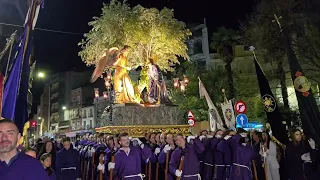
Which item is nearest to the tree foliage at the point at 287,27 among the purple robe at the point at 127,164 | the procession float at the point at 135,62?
the procession float at the point at 135,62

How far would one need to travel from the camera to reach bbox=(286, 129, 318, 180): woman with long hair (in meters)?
7.87

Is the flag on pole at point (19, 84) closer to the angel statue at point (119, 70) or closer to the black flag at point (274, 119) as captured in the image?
the black flag at point (274, 119)

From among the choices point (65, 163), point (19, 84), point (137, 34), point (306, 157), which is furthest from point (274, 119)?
point (137, 34)

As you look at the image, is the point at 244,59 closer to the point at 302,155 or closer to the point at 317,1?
the point at 317,1

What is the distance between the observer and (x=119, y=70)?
15758 mm

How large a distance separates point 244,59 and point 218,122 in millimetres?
34150

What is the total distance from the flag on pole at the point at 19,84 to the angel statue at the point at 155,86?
1020 centimetres

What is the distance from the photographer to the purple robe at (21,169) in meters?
3.17

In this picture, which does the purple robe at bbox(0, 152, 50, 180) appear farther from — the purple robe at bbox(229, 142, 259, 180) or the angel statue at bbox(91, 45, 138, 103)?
the angel statue at bbox(91, 45, 138, 103)

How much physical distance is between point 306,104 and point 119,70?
31.7 feet

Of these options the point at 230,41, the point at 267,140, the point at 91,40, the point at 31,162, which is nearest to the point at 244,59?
the point at 230,41

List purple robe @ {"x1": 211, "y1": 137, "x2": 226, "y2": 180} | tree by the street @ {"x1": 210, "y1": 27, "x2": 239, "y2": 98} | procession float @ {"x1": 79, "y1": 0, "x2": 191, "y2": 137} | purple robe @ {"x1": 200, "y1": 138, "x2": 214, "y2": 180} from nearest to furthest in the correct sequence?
purple robe @ {"x1": 211, "y1": 137, "x2": 226, "y2": 180} → purple robe @ {"x1": 200, "y1": 138, "x2": 214, "y2": 180} → procession float @ {"x1": 79, "y1": 0, "x2": 191, "y2": 137} → tree by the street @ {"x1": 210, "y1": 27, "x2": 239, "y2": 98}

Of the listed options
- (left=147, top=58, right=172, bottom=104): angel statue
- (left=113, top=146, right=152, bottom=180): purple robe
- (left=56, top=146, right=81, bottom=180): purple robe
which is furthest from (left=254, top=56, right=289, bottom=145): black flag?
(left=147, top=58, right=172, bottom=104): angel statue

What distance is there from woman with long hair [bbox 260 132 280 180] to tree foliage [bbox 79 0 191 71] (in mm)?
8763
